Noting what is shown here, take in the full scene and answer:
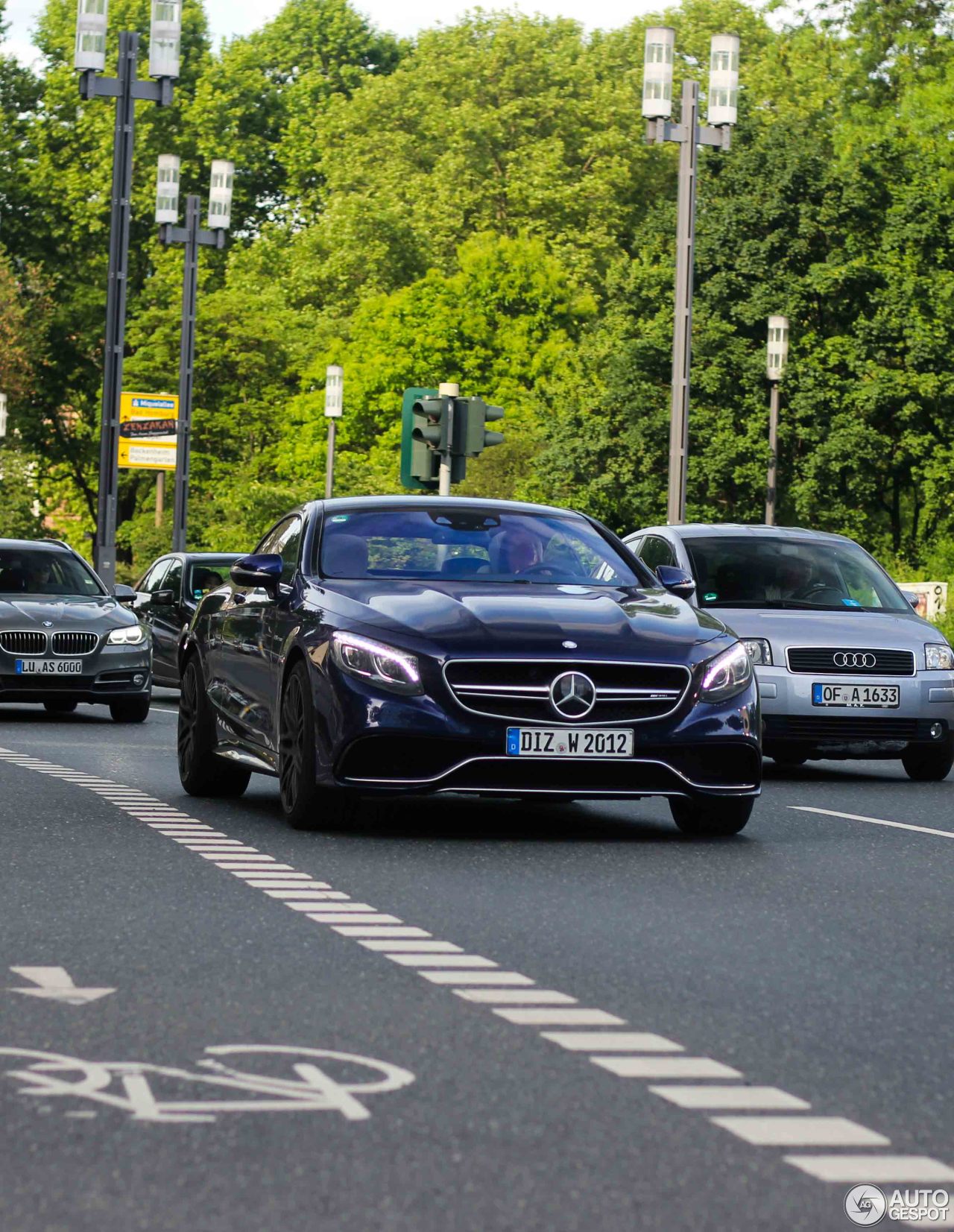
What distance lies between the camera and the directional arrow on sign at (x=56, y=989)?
21.5 ft

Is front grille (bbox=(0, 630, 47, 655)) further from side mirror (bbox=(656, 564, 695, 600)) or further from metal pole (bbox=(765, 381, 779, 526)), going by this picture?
metal pole (bbox=(765, 381, 779, 526))

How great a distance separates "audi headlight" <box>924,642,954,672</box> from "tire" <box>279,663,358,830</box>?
5.39 metres

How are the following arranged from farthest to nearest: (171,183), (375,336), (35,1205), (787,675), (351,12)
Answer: (351,12) < (375,336) < (171,183) < (787,675) < (35,1205)

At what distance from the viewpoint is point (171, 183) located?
4494 centimetres

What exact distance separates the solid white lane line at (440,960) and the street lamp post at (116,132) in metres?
29.1

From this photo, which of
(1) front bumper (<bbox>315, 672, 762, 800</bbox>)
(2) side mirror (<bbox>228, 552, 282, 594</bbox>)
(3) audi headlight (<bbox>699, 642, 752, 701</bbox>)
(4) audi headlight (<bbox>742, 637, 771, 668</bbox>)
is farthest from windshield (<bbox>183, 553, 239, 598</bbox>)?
(1) front bumper (<bbox>315, 672, 762, 800</bbox>)

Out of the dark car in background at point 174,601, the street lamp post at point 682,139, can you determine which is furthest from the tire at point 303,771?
the street lamp post at point 682,139

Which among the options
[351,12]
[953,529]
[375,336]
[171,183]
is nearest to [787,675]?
[171,183]

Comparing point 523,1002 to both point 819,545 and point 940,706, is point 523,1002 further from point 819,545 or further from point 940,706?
point 819,545

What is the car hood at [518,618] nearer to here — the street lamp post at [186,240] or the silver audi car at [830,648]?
the silver audi car at [830,648]

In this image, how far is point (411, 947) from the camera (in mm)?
7594

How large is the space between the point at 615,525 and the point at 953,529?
6.93 meters

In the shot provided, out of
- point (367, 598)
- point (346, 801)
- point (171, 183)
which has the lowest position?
point (346, 801)

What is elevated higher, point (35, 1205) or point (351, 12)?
point (351, 12)
